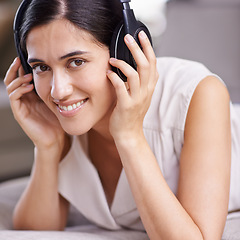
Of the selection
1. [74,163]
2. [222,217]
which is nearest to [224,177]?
[222,217]

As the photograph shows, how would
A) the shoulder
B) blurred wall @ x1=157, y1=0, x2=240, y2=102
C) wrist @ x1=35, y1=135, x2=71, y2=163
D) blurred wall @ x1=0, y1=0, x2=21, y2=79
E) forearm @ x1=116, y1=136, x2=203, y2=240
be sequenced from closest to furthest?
forearm @ x1=116, y1=136, x2=203, y2=240
the shoulder
wrist @ x1=35, y1=135, x2=71, y2=163
blurred wall @ x1=157, y1=0, x2=240, y2=102
blurred wall @ x1=0, y1=0, x2=21, y2=79

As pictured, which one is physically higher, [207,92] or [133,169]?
[207,92]

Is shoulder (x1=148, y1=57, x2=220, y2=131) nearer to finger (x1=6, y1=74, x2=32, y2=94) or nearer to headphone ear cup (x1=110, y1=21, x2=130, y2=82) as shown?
headphone ear cup (x1=110, y1=21, x2=130, y2=82)

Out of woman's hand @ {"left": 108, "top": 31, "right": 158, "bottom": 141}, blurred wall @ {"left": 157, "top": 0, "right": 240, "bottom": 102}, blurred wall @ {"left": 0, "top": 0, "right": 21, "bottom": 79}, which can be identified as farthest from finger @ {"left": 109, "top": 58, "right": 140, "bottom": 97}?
blurred wall @ {"left": 0, "top": 0, "right": 21, "bottom": 79}

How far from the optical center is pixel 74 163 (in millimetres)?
1408

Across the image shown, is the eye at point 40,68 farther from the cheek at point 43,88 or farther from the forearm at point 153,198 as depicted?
the forearm at point 153,198

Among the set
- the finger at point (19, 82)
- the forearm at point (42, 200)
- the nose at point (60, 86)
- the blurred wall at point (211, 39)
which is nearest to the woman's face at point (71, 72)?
the nose at point (60, 86)

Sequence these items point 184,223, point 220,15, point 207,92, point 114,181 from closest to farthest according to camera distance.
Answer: point 184,223 → point 207,92 → point 114,181 → point 220,15

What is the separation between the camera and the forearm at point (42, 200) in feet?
4.41

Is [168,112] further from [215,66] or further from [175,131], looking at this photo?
[215,66]

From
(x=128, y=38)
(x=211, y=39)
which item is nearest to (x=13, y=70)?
(x=128, y=38)

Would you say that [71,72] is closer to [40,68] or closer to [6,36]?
[40,68]

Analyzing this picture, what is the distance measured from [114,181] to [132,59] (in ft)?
1.50

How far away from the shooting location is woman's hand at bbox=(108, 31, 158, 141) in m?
1.05
